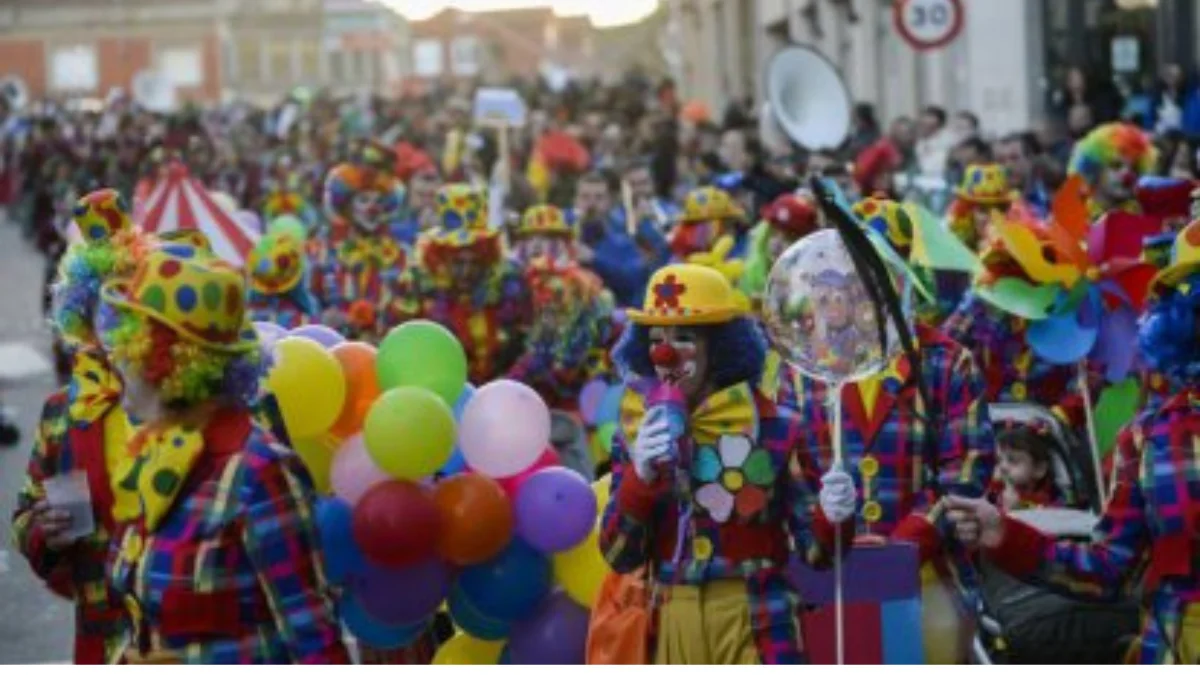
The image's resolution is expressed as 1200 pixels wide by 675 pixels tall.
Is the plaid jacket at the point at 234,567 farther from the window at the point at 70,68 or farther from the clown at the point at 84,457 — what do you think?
the window at the point at 70,68

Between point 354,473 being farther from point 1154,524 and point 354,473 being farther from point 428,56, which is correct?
point 428,56

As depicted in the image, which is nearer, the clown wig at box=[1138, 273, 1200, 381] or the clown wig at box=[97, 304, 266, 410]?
the clown wig at box=[97, 304, 266, 410]

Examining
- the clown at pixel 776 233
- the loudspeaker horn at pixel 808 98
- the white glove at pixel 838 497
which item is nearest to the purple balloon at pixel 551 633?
the white glove at pixel 838 497

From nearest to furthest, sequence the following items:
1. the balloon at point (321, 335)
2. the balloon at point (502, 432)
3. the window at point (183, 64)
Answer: the balloon at point (502, 432) < the balloon at point (321, 335) < the window at point (183, 64)

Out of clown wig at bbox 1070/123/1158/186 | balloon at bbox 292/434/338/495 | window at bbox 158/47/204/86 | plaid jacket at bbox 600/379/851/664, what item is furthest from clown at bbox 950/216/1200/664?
window at bbox 158/47/204/86

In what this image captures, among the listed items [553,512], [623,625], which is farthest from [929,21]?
[623,625]

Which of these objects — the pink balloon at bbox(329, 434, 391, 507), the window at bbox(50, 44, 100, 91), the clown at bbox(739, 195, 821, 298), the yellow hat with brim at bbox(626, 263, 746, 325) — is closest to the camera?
the yellow hat with brim at bbox(626, 263, 746, 325)

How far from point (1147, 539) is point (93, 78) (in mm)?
99045

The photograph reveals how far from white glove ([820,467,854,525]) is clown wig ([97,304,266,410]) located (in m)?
1.38

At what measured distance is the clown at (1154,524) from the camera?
5461 mm

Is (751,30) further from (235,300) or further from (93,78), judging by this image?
(93,78)

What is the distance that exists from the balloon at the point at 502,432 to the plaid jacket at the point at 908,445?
805 mm

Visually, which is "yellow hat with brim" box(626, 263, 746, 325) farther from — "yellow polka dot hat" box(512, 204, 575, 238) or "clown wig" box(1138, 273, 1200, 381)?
"yellow polka dot hat" box(512, 204, 575, 238)

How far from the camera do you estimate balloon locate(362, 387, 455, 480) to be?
668 centimetres
